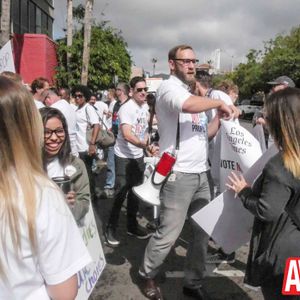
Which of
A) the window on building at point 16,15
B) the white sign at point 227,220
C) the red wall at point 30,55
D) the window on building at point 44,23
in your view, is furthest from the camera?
the window on building at point 44,23

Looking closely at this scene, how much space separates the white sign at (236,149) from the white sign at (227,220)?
0.77ft

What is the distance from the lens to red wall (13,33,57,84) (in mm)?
15410

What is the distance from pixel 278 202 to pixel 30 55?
15.1 m

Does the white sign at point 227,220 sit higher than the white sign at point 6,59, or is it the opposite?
the white sign at point 6,59

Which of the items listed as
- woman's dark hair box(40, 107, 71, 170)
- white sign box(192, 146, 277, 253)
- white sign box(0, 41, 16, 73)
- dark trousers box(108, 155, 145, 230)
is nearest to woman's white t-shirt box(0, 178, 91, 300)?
woman's dark hair box(40, 107, 71, 170)

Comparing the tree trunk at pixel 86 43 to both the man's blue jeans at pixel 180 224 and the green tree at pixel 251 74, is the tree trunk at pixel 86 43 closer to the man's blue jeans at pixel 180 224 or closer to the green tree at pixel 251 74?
the man's blue jeans at pixel 180 224

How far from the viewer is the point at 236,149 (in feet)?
9.73

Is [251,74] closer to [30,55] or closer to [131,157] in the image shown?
[30,55]

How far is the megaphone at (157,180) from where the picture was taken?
124 inches

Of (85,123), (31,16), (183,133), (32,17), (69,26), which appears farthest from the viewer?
(32,17)

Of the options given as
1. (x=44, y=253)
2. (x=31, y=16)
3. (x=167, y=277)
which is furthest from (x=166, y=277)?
(x=31, y=16)

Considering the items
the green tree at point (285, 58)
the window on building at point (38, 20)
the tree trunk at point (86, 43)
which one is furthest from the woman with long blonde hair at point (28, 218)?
the green tree at point (285, 58)

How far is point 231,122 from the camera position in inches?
119

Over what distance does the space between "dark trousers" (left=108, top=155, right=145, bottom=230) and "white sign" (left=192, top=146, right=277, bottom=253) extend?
76.7 inches
